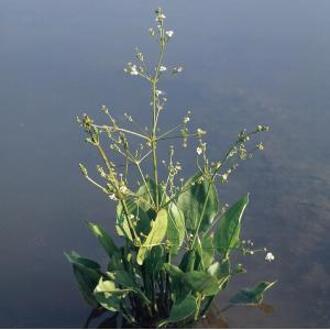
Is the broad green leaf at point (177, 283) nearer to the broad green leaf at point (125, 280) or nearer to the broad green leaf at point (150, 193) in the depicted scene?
the broad green leaf at point (125, 280)

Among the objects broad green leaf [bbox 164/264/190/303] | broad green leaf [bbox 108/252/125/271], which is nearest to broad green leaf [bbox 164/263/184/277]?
broad green leaf [bbox 164/264/190/303]

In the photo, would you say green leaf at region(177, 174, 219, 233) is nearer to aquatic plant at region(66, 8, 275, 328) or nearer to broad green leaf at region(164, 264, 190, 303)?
aquatic plant at region(66, 8, 275, 328)

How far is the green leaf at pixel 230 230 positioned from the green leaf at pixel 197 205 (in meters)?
0.08

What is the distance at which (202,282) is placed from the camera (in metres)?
2.77

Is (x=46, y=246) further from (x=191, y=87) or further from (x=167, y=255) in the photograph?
(x=191, y=87)

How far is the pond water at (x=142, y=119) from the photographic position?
11.5ft

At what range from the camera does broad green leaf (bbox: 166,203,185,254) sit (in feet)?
9.46

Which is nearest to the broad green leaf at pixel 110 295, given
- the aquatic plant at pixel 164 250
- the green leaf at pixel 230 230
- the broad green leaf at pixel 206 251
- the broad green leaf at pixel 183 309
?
the aquatic plant at pixel 164 250

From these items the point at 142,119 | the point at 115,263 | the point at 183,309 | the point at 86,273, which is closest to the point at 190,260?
the point at 183,309

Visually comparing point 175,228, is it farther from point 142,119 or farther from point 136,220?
point 142,119

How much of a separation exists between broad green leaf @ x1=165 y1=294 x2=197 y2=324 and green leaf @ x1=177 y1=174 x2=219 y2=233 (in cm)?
39

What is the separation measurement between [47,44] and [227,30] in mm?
1670

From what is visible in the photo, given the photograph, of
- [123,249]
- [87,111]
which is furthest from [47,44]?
[123,249]

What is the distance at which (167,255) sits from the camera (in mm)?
2945
